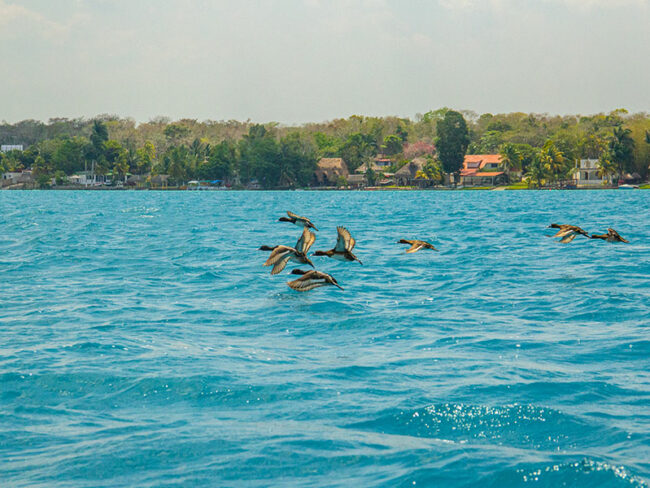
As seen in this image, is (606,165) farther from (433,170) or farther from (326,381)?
(326,381)

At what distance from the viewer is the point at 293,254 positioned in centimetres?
1747

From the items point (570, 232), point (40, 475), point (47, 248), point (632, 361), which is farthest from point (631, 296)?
point (47, 248)

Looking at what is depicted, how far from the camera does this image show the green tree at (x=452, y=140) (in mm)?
169625

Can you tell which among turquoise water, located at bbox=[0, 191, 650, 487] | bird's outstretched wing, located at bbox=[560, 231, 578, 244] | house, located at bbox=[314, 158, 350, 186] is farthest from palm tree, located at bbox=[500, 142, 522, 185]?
bird's outstretched wing, located at bbox=[560, 231, 578, 244]

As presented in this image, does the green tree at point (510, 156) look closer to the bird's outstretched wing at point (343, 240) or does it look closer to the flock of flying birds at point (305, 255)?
the flock of flying birds at point (305, 255)

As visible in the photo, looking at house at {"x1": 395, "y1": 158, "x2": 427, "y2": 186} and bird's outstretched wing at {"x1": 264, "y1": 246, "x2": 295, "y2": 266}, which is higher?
house at {"x1": 395, "y1": 158, "x2": 427, "y2": 186}

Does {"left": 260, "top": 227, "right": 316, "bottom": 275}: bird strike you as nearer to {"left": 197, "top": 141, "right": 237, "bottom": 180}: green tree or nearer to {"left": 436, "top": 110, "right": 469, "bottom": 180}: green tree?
{"left": 436, "top": 110, "right": 469, "bottom": 180}: green tree

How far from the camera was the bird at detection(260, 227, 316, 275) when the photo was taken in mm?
17188

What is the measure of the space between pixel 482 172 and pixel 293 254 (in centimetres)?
16899

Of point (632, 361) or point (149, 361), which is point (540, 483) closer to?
point (632, 361)

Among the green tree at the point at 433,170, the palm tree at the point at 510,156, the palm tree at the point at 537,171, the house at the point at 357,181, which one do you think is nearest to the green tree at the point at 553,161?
the palm tree at the point at 537,171

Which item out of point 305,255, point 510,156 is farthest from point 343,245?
point 510,156

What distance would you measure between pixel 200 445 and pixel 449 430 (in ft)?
9.68

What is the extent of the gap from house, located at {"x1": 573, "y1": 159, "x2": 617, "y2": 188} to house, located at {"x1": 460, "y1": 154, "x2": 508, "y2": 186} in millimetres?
15808
